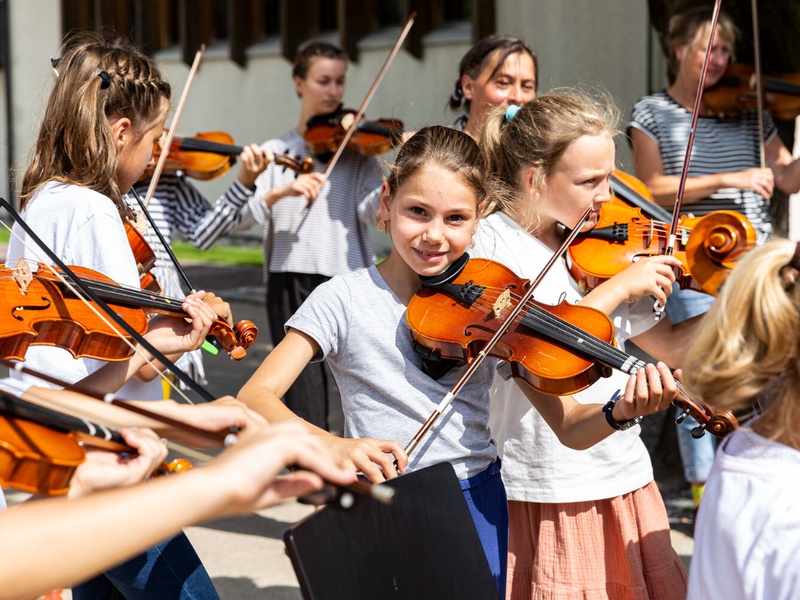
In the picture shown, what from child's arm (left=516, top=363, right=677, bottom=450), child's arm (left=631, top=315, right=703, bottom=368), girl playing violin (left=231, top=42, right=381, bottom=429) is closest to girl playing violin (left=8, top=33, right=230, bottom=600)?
child's arm (left=516, top=363, right=677, bottom=450)

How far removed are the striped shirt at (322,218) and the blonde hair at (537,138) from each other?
62.1 inches

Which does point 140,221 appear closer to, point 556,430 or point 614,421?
point 556,430

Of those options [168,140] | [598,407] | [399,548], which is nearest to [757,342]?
[399,548]

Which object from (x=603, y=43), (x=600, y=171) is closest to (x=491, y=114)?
(x=600, y=171)

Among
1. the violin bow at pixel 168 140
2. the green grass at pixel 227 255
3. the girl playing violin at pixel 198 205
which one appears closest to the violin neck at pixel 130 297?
the violin bow at pixel 168 140

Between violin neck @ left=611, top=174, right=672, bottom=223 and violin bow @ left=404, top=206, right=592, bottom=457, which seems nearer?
violin bow @ left=404, top=206, right=592, bottom=457

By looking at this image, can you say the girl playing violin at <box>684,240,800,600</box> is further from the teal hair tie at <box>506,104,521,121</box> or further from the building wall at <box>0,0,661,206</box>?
the building wall at <box>0,0,661,206</box>

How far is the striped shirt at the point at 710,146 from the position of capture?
4.09 meters

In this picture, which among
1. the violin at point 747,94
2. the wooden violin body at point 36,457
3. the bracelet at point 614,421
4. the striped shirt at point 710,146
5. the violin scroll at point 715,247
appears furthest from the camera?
the violin at point 747,94

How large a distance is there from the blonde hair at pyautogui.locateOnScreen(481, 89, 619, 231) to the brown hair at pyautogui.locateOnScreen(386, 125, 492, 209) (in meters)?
0.22

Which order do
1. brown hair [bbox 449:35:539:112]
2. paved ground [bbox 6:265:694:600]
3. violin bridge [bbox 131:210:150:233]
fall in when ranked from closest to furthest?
violin bridge [bbox 131:210:150:233], paved ground [bbox 6:265:694:600], brown hair [bbox 449:35:539:112]

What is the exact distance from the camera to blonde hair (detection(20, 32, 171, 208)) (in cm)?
243

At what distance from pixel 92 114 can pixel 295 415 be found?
0.90 metres

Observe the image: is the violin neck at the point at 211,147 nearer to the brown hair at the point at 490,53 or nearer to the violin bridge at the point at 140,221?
the brown hair at the point at 490,53
